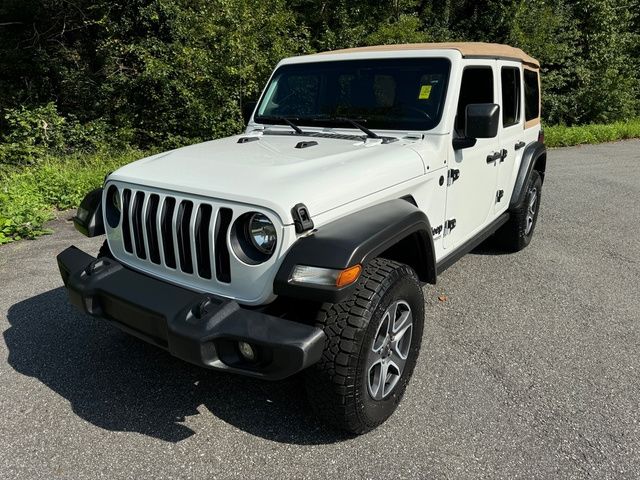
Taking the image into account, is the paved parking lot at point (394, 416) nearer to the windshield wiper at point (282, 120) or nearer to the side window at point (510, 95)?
the side window at point (510, 95)

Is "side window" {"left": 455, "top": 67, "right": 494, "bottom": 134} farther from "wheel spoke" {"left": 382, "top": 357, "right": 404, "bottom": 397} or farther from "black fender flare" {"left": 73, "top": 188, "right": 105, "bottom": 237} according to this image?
"black fender flare" {"left": 73, "top": 188, "right": 105, "bottom": 237}

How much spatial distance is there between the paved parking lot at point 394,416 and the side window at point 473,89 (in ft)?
4.77

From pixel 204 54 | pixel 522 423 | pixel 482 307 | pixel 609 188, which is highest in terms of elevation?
pixel 204 54

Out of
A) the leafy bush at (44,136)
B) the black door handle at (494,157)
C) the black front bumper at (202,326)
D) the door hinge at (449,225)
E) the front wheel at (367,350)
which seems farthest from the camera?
the leafy bush at (44,136)

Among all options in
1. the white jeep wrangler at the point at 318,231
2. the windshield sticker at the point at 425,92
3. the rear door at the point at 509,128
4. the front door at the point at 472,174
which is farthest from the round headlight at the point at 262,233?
the rear door at the point at 509,128

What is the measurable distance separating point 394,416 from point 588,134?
13940 millimetres

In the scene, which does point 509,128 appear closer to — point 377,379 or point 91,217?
point 377,379

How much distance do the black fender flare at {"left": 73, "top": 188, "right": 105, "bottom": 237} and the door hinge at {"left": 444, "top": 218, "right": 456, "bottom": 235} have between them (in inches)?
83.6

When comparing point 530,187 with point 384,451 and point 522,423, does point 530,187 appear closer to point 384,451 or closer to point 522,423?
point 522,423

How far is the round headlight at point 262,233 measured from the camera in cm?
225

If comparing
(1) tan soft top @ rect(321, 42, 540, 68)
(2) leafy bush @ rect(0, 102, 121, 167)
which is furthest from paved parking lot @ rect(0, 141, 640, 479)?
(2) leafy bush @ rect(0, 102, 121, 167)

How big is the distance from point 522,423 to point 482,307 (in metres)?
1.40

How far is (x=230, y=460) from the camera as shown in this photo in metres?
2.39

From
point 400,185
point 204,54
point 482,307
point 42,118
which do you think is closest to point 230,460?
point 400,185
